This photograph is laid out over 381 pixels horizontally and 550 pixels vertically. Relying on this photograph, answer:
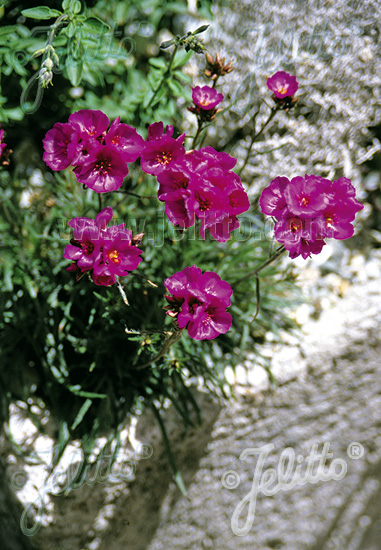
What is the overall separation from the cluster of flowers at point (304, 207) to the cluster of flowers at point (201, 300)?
149 millimetres

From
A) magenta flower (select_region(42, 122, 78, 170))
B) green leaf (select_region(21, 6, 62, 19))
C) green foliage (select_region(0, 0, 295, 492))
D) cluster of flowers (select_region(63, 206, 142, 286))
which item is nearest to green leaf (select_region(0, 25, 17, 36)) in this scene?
green foliage (select_region(0, 0, 295, 492))

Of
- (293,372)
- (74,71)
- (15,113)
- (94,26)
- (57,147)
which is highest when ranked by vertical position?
(94,26)

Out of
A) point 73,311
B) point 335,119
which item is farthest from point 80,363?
point 335,119

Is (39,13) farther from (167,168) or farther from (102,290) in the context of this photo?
(102,290)

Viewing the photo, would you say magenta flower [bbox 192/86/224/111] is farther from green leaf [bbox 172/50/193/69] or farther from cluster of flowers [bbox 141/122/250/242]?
green leaf [bbox 172/50/193/69]

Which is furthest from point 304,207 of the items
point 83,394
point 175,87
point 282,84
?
point 83,394

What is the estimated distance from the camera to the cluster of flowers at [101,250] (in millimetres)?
812

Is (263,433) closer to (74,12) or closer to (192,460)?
(192,460)

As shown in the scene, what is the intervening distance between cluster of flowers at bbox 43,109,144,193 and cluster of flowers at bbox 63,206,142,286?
76 millimetres

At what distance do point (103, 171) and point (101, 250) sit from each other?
0.53 feet

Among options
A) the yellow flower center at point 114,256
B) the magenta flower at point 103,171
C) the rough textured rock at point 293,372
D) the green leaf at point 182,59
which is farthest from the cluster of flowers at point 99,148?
the rough textured rock at point 293,372

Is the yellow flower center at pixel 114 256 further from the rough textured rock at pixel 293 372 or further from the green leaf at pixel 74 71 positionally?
the rough textured rock at pixel 293 372

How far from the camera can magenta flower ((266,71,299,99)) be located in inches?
41.5

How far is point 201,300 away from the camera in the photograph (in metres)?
0.79
